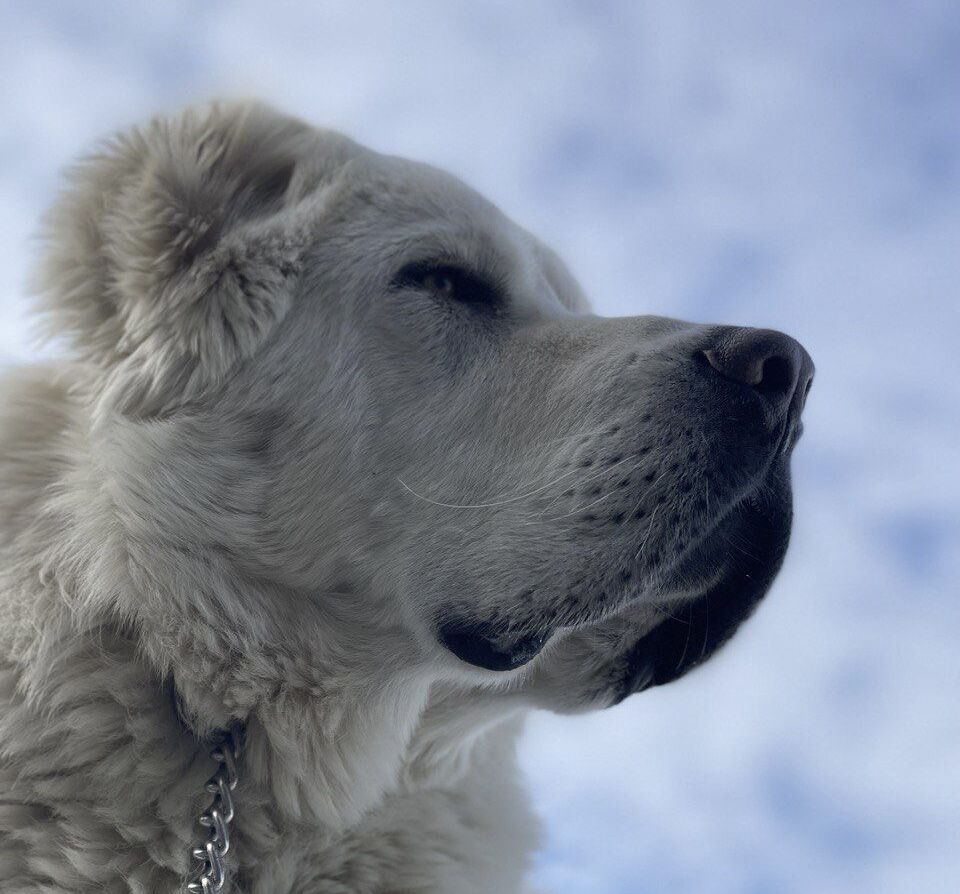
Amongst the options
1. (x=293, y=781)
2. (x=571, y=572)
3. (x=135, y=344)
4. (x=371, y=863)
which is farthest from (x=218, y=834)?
(x=135, y=344)

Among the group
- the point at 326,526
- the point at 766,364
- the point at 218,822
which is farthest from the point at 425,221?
the point at 218,822

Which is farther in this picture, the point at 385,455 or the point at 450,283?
the point at 450,283

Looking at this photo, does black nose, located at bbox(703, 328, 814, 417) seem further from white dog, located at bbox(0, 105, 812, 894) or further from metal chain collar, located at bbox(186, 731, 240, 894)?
metal chain collar, located at bbox(186, 731, 240, 894)

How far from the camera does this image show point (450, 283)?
3383 mm

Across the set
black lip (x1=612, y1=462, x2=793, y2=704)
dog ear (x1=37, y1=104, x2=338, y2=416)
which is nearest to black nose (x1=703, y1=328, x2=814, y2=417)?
black lip (x1=612, y1=462, x2=793, y2=704)

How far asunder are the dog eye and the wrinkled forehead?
0.03 metres

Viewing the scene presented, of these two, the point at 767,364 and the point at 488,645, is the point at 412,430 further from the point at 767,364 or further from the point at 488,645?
the point at 767,364

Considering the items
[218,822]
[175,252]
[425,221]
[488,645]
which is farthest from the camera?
[425,221]

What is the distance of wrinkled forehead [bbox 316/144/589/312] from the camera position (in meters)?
3.39

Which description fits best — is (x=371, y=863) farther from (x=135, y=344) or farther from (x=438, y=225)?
(x=438, y=225)

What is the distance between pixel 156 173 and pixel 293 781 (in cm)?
190

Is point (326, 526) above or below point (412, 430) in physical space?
below

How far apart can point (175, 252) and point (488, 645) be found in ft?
5.02

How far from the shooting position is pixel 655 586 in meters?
2.88
